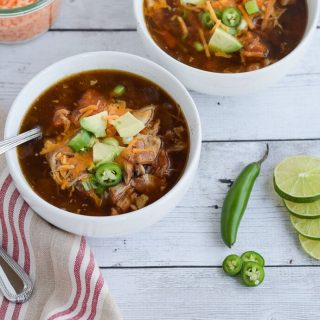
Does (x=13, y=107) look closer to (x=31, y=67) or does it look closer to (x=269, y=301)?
(x=31, y=67)

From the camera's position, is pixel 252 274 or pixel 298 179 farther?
pixel 298 179

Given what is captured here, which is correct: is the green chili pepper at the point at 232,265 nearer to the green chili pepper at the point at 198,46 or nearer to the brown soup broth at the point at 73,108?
the brown soup broth at the point at 73,108

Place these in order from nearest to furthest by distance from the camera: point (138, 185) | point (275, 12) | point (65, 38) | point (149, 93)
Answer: point (138, 185) < point (149, 93) < point (275, 12) < point (65, 38)

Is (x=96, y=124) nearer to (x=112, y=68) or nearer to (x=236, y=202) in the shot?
(x=112, y=68)

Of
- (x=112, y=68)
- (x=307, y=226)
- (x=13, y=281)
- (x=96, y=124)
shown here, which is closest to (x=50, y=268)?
(x=13, y=281)

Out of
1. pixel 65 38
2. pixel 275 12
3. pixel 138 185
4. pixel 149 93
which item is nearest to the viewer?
pixel 138 185

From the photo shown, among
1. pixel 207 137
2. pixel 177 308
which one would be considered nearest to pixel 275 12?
pixel 207 137
